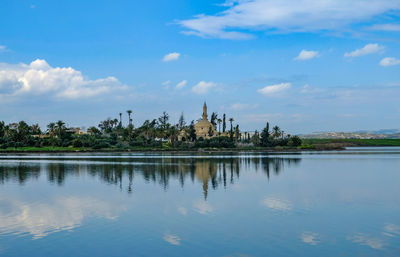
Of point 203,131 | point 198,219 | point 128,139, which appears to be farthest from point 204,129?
point 198,219

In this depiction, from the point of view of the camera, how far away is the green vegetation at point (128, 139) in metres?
123

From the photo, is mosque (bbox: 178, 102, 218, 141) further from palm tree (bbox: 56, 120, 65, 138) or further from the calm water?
the calm water

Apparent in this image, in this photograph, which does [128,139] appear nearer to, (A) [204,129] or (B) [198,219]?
(A) [204,129]

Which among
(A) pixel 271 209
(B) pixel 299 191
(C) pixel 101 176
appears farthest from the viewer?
(C) pixel 101 176

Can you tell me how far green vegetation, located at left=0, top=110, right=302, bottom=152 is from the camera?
122875 millimetres

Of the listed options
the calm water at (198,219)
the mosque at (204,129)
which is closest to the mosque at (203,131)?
the mosque at (204,129)

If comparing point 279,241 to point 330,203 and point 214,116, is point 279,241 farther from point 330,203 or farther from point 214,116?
point 214,116

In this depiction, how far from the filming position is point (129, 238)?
17812 millimetres

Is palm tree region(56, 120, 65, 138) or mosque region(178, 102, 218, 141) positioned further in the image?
mosque region(178, 102, 218, 141)

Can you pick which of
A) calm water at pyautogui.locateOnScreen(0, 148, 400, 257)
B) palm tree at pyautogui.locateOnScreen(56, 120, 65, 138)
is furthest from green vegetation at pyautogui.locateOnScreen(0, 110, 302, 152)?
calm water at pyautogui.locateOnScreen(0, 148, 400, 257)

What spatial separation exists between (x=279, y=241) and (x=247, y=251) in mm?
2126

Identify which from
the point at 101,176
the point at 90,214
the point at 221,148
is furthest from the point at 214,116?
the point at 90,214

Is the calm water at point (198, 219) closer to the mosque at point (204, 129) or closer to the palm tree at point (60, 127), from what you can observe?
the palm tree at point (60, 127)

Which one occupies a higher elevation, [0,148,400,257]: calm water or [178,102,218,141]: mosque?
[178,102,218,141]: mosque
